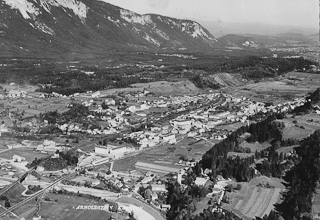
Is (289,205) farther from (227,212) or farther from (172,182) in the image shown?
(172,182)

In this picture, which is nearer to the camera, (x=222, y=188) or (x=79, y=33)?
(x=222, y=188)

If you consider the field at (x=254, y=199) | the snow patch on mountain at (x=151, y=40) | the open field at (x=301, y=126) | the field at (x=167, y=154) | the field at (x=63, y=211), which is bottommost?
the snow patch on mountain at (x=151, y=40)

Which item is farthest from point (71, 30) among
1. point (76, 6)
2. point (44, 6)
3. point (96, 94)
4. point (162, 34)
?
point (96, 94)

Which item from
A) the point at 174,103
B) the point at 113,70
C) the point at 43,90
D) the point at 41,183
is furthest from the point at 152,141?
the point at 113,70

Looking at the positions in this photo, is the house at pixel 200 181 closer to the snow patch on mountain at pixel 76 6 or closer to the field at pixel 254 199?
the field at pixel 254 199

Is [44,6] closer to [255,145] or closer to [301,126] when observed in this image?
[301,126]

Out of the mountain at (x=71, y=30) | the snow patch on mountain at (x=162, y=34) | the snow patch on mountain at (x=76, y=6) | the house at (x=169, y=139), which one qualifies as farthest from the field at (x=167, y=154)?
the snow patch on mountain at (x=162, y=34)
